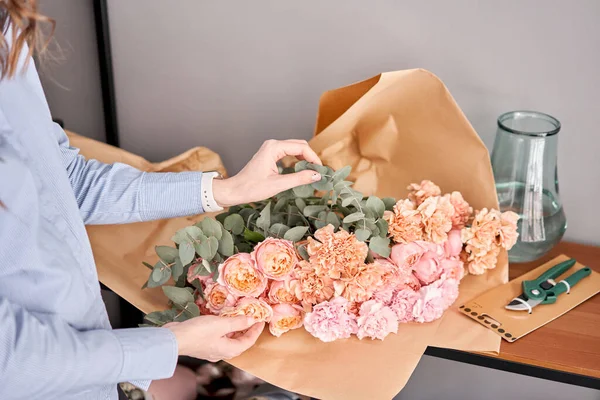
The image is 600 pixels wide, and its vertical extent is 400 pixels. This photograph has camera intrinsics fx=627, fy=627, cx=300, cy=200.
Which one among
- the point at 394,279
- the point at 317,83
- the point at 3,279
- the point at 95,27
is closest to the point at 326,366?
the point at 394,279

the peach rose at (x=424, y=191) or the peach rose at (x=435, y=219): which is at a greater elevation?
the peach rose at (x=424, y=191)

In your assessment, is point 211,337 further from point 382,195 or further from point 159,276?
point 382,195

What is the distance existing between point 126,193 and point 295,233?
0.26 meters

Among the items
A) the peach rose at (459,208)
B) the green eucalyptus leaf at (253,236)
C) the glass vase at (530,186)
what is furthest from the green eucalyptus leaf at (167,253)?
the glass vase at (530,186)

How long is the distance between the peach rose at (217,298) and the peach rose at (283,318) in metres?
0.07

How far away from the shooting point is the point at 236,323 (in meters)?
0.80

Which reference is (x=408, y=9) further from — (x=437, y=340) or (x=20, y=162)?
(x=20, y=162)

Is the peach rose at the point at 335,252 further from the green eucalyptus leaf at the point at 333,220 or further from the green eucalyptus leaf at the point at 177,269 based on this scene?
the green eucalyptus leaf at the point at 177,269

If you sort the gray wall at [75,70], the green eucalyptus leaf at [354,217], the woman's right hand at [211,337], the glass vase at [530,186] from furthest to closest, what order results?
1. the gray wall at [75,70]
2. the glass vase at [530,186]
3. the green eucalyptus leaf at [354,217]
4. the woman's right hand at [211,337]

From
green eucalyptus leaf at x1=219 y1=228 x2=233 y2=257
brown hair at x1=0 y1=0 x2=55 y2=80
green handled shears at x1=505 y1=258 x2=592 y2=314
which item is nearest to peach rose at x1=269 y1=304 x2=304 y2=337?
green eucalyptus leaf at x1=219 y1=228 x2=233 y2=257

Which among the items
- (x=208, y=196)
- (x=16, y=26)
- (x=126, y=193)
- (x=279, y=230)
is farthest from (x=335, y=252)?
(x=16, y=26)

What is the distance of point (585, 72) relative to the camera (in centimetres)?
104

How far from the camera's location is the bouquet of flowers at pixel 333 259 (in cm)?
83

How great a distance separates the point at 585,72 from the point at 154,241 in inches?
30.8
